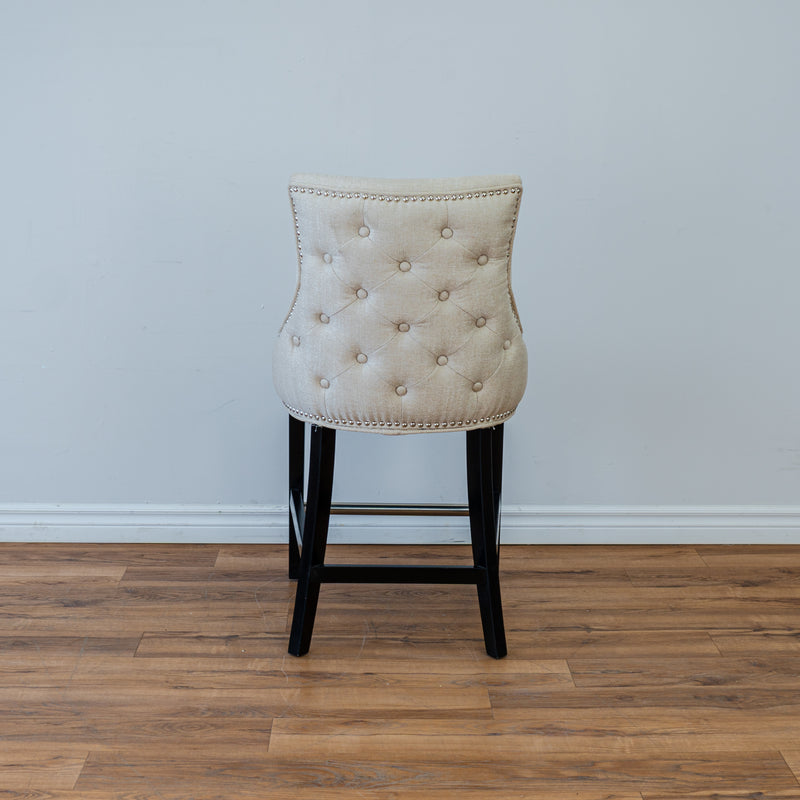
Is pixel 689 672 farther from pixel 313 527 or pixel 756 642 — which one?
pixel 313 527

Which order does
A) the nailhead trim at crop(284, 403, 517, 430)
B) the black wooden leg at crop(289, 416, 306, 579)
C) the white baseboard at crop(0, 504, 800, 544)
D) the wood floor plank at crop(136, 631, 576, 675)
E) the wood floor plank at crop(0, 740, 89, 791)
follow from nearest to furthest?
1. the wood floor plank at crop(0, 740, 89, 791)
2. the nailhead trim at crop(284, 403, 517, 430)
3. the wood floor plank at crop(136, 631, 576, 675)
4. the black wooden leg at crop(289, 416, 306, 579)
5. the white baseboard at crop(0, 504, 800, 544)

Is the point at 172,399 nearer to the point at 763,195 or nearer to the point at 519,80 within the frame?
the point at 519,80

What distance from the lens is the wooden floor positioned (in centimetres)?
149

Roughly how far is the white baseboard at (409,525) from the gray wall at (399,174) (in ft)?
0.11

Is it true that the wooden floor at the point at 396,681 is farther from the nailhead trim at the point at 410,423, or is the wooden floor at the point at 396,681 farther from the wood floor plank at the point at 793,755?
the nailhead trim at the point at 410,423

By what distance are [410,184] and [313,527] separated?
0.69 metres

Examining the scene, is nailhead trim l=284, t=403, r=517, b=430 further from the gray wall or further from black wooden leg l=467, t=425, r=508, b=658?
the gray wall

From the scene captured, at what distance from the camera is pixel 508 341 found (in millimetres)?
1696

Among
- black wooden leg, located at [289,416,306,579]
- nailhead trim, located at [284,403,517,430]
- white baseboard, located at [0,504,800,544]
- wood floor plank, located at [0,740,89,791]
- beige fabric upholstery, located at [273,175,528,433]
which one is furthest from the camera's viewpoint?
white baseboard, located at [0,504,800,544]

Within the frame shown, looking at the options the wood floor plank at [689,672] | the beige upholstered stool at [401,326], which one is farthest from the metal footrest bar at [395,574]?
the wood floor plank at [689,672]

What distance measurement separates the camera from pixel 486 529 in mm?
1758

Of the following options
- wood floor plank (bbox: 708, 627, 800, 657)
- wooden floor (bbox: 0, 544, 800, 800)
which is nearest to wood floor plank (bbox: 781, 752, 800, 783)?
wooden floor (bbox: 0, 544, 800, 800)

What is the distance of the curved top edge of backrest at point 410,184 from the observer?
5.08 feet

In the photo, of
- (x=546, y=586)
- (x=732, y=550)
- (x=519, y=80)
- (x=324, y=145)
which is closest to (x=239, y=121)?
(x=324, y=145)
